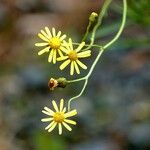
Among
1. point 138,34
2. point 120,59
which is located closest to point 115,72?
point 120,59

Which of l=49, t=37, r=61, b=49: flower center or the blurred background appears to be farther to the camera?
the blurred background

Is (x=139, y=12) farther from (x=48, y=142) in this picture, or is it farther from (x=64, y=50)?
(x=48, y=142)

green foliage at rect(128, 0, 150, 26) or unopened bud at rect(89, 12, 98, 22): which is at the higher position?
green foliage at rect(128, 0, 150, 26)

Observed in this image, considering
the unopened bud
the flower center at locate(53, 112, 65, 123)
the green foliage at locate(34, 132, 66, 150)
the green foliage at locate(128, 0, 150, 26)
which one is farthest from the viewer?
the green foliage at locate(34, 132, 66, 150)

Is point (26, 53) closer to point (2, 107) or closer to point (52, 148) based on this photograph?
point (2, 107)

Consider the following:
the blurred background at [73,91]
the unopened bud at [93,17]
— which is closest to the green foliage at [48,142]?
the blurred background at [73,91]

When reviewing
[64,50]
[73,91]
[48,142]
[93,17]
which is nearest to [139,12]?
[93,17]

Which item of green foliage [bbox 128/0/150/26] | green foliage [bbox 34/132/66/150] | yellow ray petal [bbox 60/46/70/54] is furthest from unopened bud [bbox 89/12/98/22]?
green foliage [bbox 34/132/66/150]

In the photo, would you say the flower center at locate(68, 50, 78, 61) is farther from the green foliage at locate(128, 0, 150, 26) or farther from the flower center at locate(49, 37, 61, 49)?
the green foliage at locate(128, 0, 150, 26)
